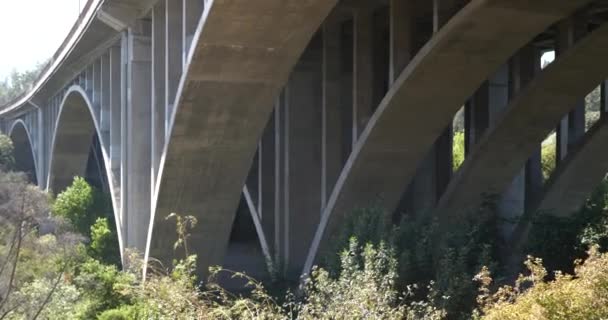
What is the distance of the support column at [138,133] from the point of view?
1794 cm

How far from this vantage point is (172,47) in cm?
1523

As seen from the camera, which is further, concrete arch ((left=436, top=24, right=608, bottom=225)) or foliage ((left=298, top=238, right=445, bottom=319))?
concrete arch ((left=436, top=24, right=608, bottom=225))

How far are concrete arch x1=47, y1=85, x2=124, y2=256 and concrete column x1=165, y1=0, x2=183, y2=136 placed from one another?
12.7 m

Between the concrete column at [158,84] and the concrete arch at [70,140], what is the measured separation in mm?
11345

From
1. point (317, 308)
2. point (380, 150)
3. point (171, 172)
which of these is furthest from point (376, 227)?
point (317, 308)

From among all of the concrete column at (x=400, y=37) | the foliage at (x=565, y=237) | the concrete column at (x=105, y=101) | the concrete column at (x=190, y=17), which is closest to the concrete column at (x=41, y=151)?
the concrete column at (x=105, y=101)

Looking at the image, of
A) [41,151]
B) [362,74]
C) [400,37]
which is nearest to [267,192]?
[362,74]

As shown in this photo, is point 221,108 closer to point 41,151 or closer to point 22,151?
point 41,151

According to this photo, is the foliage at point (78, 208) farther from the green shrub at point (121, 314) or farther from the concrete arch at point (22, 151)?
the concrete arch at point (22, 151)

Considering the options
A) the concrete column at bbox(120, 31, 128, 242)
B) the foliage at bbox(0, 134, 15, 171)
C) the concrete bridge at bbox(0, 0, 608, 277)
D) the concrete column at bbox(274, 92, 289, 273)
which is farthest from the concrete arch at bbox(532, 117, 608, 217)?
the foliage at bbox(0, 134, 15, 171)

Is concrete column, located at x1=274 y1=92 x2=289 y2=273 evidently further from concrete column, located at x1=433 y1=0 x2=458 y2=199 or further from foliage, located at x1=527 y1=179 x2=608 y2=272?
foliage, located at x1=527 y1=179 x2=608 y2=272

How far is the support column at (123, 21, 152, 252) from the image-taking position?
17938 mm

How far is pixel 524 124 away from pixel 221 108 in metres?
5.46

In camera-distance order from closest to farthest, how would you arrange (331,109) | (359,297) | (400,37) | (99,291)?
(359,297) → (400,37) → (331,109) → (99,291)
